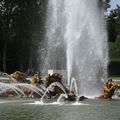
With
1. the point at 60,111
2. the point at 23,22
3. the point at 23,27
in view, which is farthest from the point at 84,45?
the point at 23,27

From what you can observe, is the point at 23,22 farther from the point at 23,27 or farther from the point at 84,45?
the point at 84,45

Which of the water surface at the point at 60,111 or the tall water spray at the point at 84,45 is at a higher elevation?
the tall water spray at the point at 84,45

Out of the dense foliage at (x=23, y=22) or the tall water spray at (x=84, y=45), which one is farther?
the dense foliage at (x=23, y=22)

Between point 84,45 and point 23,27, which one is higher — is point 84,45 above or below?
below

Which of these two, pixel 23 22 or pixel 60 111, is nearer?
pixel 60 111

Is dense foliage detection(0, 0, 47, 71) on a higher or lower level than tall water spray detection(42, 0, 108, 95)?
higher

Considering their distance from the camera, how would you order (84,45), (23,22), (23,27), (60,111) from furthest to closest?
1. (23,27)
2. (23,22)
3. (84,45)
4. (60,111)

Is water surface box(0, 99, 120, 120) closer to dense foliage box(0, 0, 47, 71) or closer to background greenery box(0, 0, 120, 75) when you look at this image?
background greenery box(0, 0, 120, 75)

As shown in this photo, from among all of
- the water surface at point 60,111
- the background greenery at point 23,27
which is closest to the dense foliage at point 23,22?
the background greenery at point 23,27

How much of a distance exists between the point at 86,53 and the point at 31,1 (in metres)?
35.6

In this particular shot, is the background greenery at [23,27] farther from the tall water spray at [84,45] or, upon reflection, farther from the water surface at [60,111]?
the water surface at [60,111]

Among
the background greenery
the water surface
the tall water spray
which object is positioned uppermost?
the background greenery

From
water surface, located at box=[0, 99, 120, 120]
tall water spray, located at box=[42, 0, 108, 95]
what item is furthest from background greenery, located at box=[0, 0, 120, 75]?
water surface, located at box=[0, 99, 120, 120]

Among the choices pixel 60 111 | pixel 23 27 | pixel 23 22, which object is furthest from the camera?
pixel 23 27
